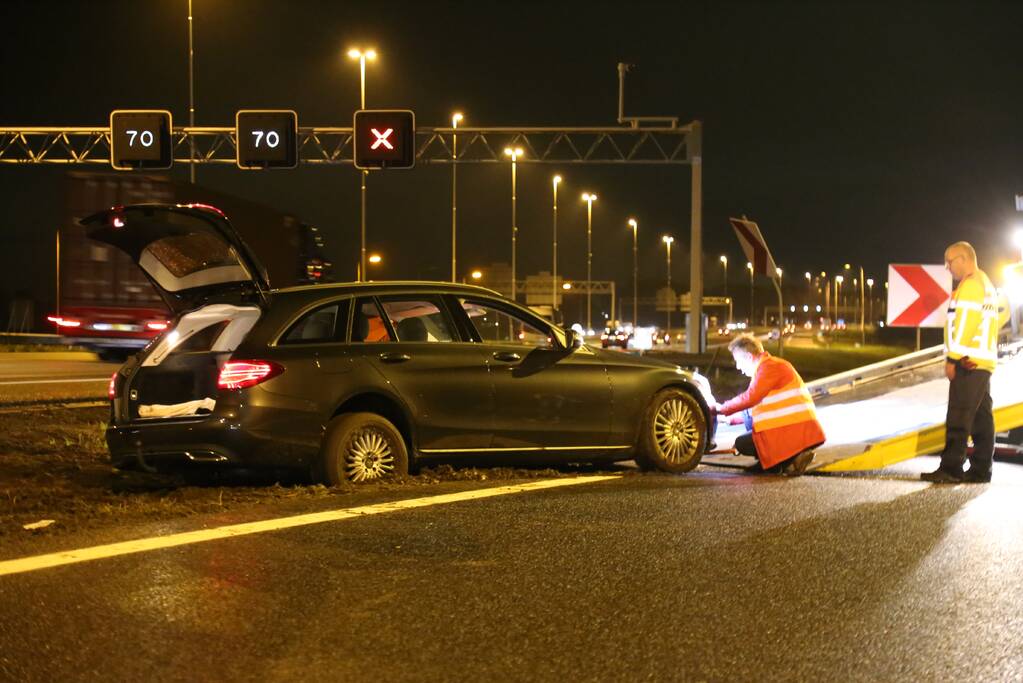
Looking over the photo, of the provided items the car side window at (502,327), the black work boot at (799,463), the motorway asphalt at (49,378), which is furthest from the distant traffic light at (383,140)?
the black work boot at (799,463)

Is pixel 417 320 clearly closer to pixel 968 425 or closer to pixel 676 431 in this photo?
pixel 676 431

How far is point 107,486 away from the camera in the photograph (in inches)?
336

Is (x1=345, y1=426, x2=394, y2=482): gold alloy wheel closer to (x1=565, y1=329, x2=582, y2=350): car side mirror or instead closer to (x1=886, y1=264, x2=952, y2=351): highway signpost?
(x1=565, y1=329, x2=582, y2=350): car side mirror

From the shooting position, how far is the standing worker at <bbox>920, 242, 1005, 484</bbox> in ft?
28.1

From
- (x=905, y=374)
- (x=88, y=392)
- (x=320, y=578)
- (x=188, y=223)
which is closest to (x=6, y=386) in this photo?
(x=88, y=392)

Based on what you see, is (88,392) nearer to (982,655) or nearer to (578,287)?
(982,655)

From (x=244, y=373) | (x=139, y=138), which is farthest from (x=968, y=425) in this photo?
(x=139, y=138)

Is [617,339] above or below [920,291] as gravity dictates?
below

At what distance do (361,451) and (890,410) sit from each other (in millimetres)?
5771

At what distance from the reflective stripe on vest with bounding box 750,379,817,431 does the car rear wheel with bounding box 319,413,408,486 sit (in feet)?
9.07

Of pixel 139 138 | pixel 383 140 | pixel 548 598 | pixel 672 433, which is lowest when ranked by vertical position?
pixel 548 598

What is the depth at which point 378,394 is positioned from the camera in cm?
834

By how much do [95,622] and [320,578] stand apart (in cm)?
107

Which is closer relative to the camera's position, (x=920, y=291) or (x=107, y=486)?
(x=107, y=486)
